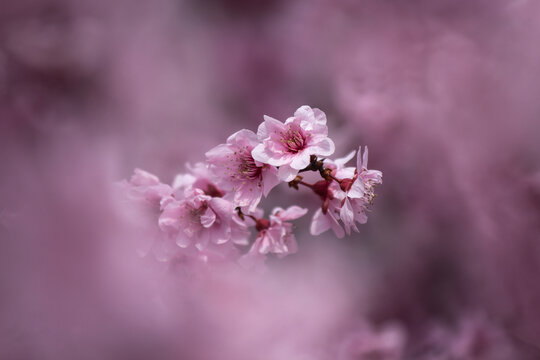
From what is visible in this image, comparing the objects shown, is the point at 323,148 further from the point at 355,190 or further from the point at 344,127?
the point at 344,127

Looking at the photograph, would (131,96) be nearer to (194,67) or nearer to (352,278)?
(194,67)

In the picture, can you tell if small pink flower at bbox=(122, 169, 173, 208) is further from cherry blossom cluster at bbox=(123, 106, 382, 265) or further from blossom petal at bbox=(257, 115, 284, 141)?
blossom petal at bbox=(257, 115, 284, 141)

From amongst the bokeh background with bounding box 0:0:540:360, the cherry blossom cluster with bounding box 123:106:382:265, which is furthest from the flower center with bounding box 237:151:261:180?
the bokeh background with bounding box 0:0:540:360

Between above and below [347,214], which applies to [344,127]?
above

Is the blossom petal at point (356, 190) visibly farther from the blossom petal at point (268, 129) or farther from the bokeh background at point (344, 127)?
the bokeh background at point (344, 127)

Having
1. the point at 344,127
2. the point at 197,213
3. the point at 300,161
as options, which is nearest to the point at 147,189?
the point at 197,213

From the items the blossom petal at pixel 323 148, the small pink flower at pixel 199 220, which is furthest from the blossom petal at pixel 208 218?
the blossom petal at pixel 323 148
